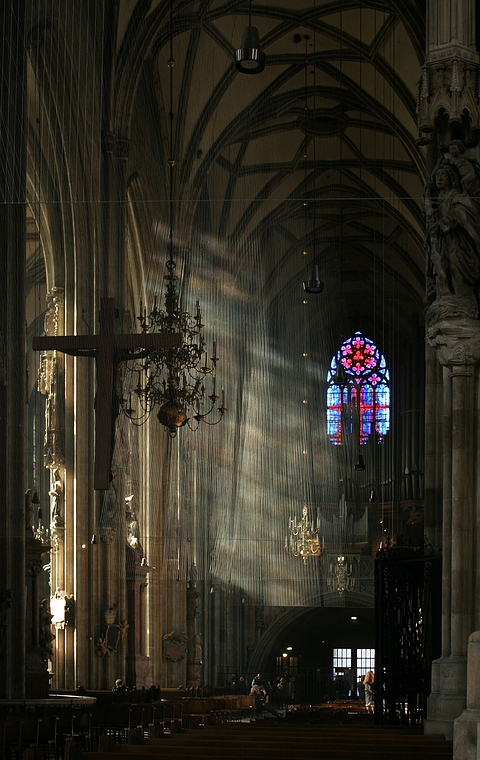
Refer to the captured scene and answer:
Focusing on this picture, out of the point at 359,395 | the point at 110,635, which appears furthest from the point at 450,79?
the point at 359,395

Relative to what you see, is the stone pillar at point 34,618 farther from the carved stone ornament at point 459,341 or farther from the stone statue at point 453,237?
the stone statue at point 453,237

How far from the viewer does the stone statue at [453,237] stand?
11.3 metres

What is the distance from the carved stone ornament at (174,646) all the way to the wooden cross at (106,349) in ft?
50.2

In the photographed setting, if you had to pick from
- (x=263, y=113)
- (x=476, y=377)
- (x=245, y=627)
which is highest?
(x=263, y=113)

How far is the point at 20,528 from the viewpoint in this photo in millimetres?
15102

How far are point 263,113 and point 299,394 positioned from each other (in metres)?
6.16

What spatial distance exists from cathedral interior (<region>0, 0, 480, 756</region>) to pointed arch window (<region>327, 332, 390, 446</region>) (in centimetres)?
66

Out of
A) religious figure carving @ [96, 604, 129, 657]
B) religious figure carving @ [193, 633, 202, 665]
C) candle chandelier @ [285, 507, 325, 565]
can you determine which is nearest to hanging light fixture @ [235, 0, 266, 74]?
religious figure carving @ [96, 604, 129, 657]

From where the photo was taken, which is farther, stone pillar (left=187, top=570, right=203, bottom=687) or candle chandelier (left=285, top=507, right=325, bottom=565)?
stone pillar (left=187, top=570, right=203, bottom=687)

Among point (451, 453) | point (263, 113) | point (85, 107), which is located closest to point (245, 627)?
point (263, 113)

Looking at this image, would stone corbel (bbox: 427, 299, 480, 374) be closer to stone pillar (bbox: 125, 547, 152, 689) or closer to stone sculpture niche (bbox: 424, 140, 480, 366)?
stone sculpture niche (bbox: 424, 140, 480, 366)

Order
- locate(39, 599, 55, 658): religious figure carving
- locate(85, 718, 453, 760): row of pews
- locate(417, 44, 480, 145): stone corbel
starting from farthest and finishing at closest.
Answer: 1. locate(39, 599, 55, 658): religious figure carving
2. locate(417, 44, 480, 145): stone corbel
3. locate(85, 718, 453, 760): row of pews

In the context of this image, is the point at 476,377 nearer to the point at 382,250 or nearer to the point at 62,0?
the point at 62,0

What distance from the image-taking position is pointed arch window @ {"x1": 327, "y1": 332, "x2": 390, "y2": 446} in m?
34.7
